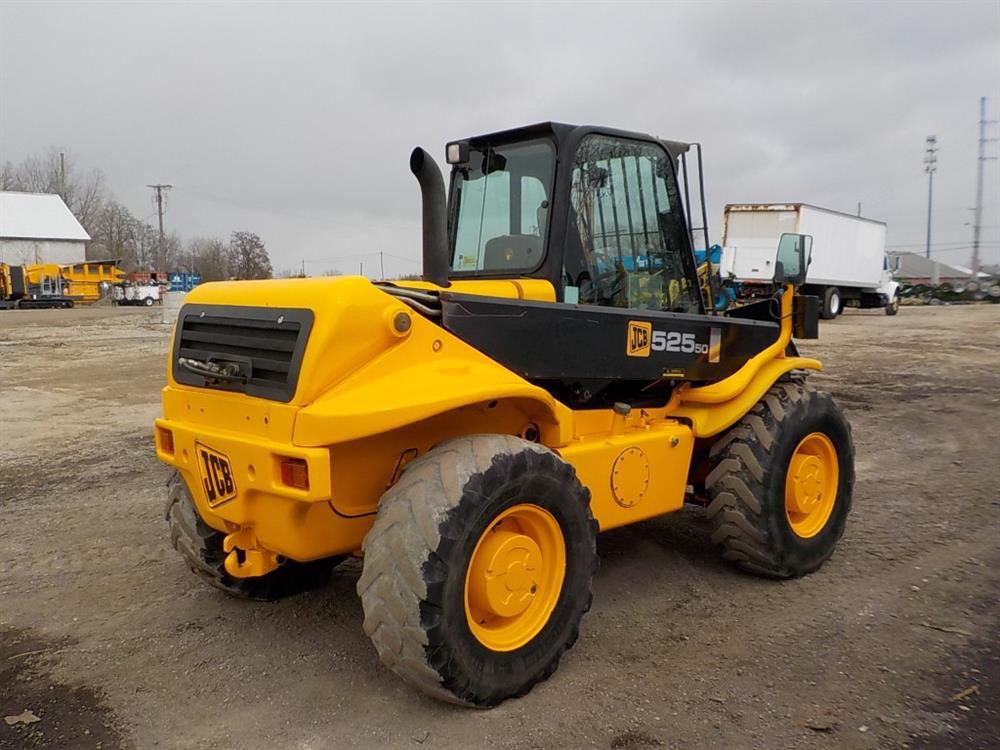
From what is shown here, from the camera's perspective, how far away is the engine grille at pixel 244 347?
3.11 meters

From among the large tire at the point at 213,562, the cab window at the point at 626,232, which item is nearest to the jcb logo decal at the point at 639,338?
the cab window at the point at 626,232

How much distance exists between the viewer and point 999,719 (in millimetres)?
3080

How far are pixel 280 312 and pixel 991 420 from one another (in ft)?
30.5

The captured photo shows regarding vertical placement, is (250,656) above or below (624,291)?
below

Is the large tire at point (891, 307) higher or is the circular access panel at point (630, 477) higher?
the large tire at point (891, 307)

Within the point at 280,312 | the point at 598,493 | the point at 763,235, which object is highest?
the point at 763,235

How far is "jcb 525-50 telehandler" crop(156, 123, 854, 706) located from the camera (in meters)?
3.00

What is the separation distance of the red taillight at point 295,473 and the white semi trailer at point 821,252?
19257 millimetres

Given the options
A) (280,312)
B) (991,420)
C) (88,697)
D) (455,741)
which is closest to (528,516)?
(455,741)

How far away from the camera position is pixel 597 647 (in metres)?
3.69

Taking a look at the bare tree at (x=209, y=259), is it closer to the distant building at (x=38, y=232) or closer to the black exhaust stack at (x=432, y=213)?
the distant building at (x=38, y=232)

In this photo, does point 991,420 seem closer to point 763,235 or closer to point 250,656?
point 250,656

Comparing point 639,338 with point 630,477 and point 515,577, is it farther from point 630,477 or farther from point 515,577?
point 515,577

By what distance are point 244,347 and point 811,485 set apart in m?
3.39
